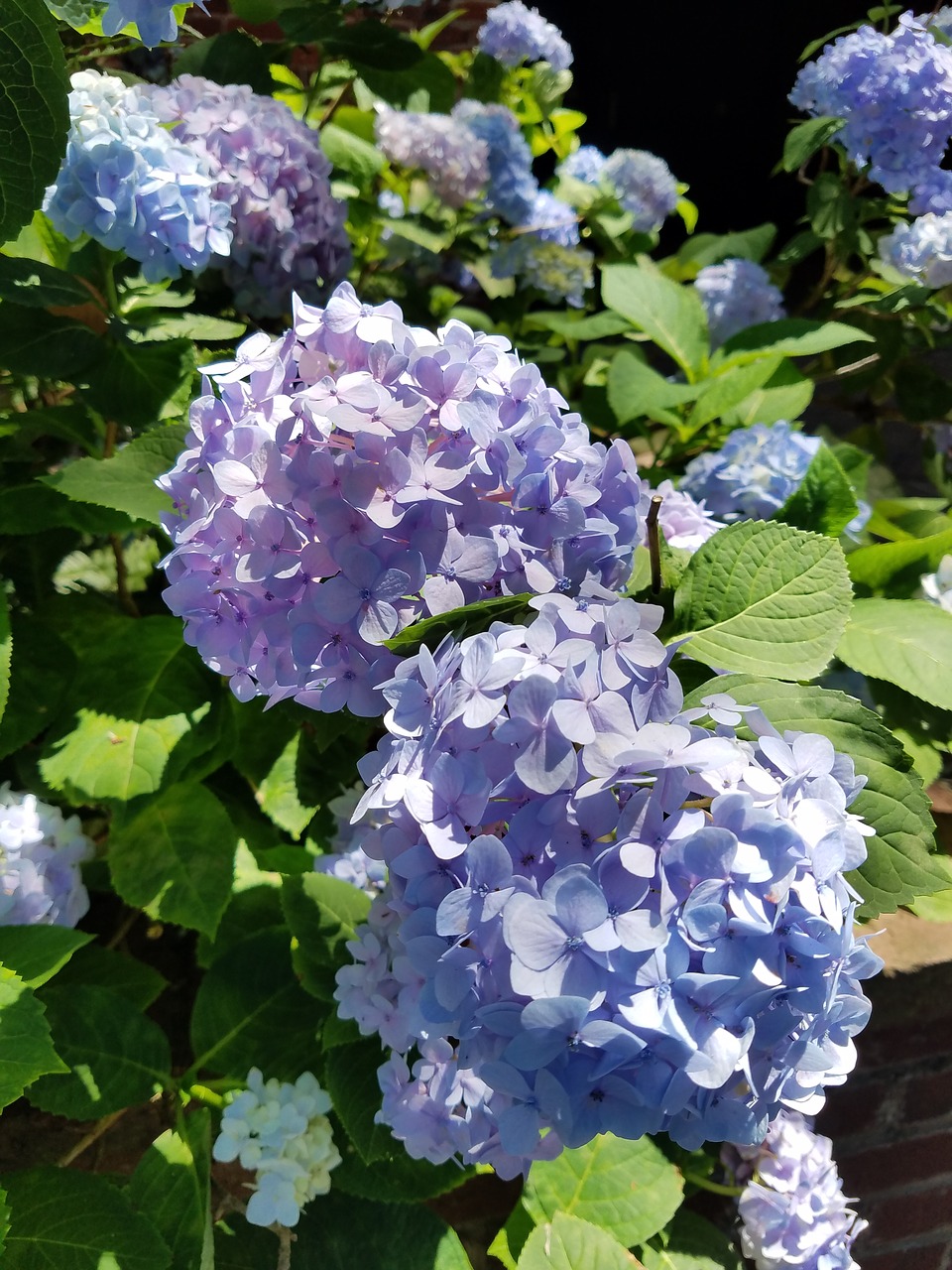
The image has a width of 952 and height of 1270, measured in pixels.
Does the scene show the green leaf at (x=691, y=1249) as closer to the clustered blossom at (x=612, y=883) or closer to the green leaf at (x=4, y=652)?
the clustered blossom at (x=612, y=883)

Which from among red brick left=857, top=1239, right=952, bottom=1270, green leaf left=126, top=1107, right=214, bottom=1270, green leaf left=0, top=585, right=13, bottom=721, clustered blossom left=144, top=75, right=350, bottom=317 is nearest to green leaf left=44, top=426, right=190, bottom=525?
green leaf left=0, top=585, right=13, bottom=721

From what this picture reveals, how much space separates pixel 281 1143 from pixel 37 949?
283 millimetres

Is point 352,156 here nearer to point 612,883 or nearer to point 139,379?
point 139,379

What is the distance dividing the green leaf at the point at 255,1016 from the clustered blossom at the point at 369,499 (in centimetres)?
45

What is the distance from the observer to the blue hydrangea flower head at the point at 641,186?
1.78 meters

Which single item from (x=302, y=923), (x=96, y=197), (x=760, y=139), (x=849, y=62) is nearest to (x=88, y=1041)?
(x=302, y=923)

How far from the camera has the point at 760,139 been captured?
3271 mm

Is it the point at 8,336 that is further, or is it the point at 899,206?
the point at 899,206

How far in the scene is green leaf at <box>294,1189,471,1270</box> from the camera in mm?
911

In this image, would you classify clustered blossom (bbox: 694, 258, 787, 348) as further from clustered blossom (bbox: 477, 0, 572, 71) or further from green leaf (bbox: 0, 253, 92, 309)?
green leaf (bbox: 0, 253, 92, 309)

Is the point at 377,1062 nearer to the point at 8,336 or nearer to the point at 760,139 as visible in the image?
the point at 8,336

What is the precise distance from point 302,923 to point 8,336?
67cm

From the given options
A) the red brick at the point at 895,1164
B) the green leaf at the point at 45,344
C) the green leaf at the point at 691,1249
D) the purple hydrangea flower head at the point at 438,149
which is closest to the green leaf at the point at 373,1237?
the green leaf at the point at 691,1249

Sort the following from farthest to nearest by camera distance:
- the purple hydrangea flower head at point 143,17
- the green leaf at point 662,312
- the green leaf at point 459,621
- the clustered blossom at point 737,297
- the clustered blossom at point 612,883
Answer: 1. the clustered blossom at point 737,297
2. the green leaf at point 662,312
3. the purple hydrangea flower head at point 143,17
4. the green leaf at point 459,621
5. the clustered blossom at point 612,883
